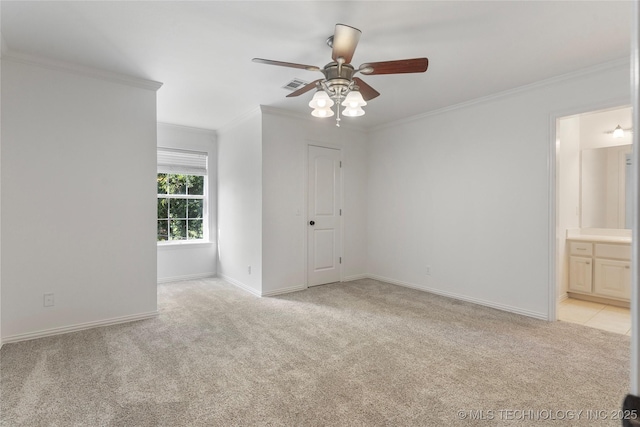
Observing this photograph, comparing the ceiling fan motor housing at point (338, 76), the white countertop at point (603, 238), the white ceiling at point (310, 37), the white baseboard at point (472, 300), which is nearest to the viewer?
the white ceiling at point (310, 37)

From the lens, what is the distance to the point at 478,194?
13.6 ft

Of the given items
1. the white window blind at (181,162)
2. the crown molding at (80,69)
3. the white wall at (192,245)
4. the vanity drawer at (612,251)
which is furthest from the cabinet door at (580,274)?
the white window blind at (181,162)

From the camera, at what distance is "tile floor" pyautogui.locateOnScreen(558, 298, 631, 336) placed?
134 inches

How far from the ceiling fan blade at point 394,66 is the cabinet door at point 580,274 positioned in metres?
3.62

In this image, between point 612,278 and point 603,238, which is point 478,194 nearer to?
point 603,238

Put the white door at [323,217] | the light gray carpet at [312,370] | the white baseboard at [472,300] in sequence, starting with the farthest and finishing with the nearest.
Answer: the white door at [323,217]
the white baseboard at [472,300]
the light gray carpet at [312,370]

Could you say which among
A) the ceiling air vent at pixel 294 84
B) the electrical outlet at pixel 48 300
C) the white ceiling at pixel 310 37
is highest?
the white ceiling at pixel 310 37

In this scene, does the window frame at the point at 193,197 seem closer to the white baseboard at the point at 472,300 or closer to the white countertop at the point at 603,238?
the white baseboard at the point at 472,300

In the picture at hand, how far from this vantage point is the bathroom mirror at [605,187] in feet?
13.5

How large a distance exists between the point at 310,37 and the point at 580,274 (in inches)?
173

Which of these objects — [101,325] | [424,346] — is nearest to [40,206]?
[101,325]

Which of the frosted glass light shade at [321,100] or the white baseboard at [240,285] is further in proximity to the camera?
the white baseboard at [240,285]

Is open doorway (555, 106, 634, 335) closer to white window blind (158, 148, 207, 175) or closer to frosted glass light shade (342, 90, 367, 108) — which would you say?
frosted glass light shade (342, 90, 367, 108)

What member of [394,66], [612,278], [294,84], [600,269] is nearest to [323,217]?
[294,84]
